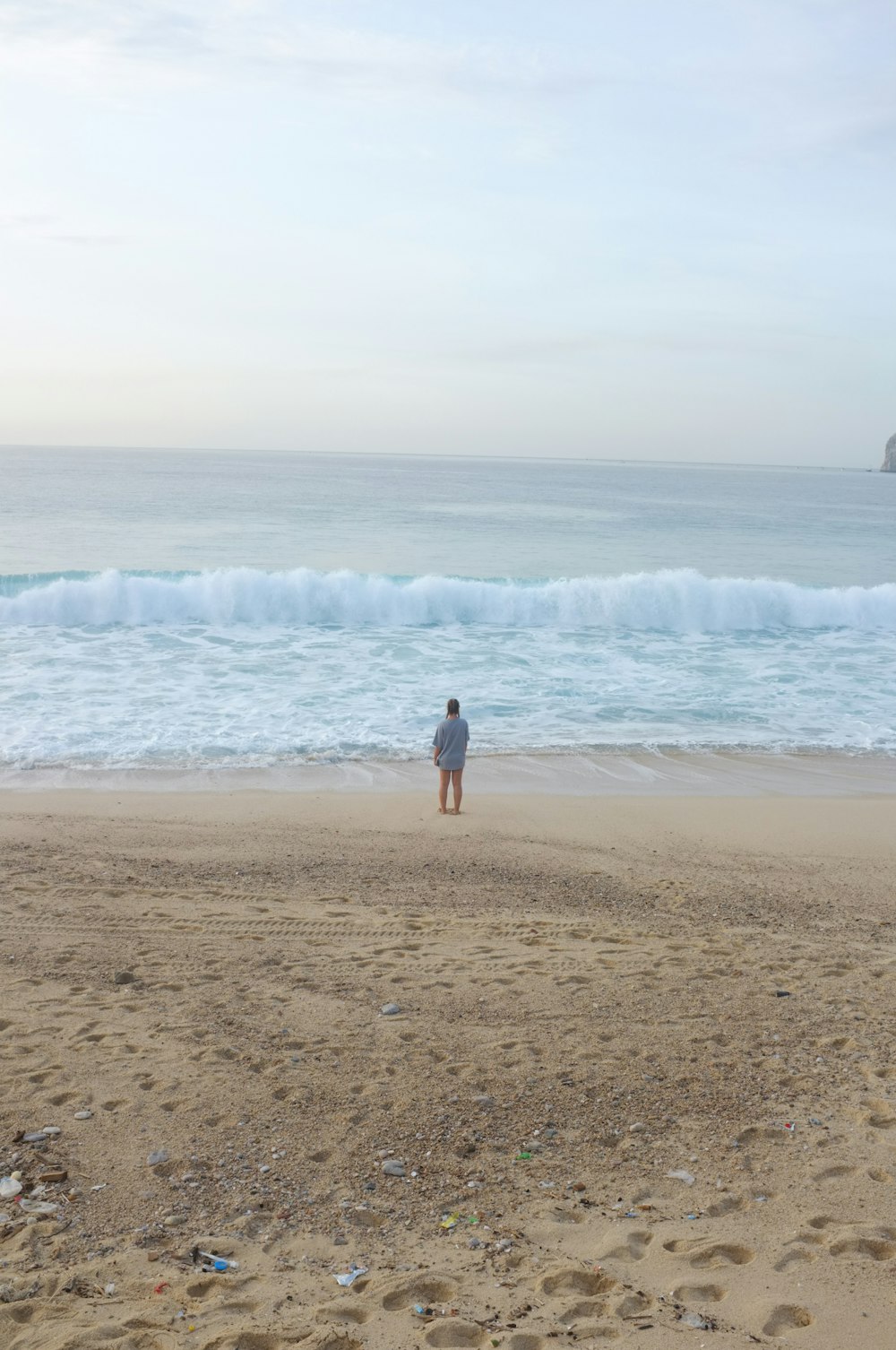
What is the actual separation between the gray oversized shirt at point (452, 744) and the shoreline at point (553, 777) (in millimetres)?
873

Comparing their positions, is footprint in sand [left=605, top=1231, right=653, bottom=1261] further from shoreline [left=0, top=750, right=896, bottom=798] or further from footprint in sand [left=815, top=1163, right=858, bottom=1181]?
shoreline [left=0, top=750, right=896, bottom=798]

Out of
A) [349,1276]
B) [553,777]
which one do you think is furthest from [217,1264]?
[553,777]

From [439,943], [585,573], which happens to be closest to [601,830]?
[439,943]

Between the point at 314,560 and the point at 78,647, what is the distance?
1538cm

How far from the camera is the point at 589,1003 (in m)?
5.90

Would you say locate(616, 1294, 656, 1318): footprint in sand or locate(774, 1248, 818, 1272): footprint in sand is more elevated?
locate(774, 1248, 818, 1272): footprint in sand

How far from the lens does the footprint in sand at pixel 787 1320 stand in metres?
3.33

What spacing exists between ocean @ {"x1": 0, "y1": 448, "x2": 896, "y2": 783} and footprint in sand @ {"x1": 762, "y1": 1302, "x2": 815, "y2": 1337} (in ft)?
30.0

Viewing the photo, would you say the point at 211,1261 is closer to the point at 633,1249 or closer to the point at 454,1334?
the point at 454,1334

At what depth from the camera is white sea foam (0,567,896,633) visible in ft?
73.8

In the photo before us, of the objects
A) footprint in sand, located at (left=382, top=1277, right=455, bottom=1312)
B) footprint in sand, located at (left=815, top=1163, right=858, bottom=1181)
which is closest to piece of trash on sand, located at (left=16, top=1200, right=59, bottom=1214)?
footprint in sand, located at (left=382, top=1277, right=455, bottom=1312)

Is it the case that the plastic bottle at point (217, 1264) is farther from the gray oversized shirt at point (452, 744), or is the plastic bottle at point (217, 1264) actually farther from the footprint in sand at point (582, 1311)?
the gray oversized shirt at point (452, 744)

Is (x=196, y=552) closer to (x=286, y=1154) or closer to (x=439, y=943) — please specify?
(x=439, y=943)

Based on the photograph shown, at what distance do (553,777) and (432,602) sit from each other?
1329 cm
